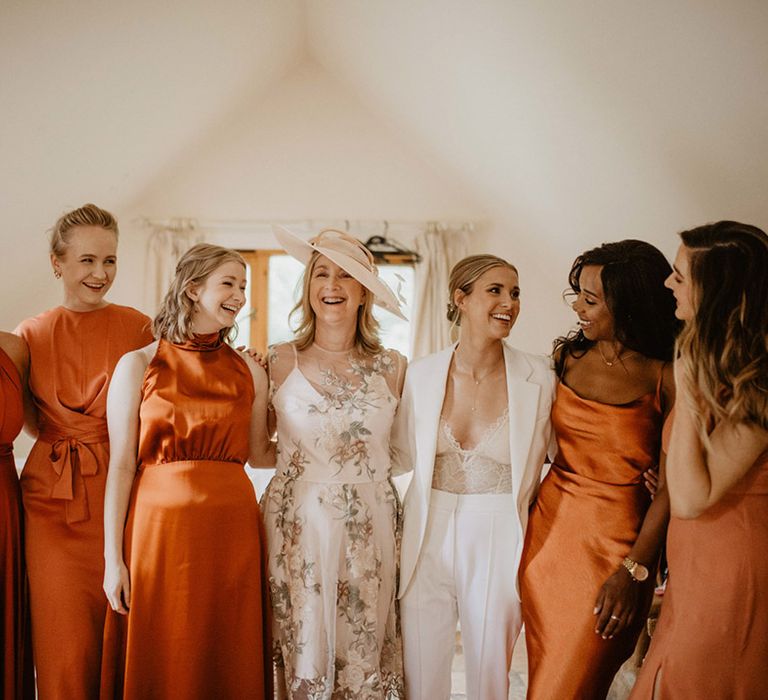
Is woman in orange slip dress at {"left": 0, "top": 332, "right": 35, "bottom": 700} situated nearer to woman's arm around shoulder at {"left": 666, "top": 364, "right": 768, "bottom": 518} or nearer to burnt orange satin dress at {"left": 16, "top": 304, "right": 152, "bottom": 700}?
burnt orange satin dress at {"left": 16, "top": 304, "right": 152, "bottom": 700}

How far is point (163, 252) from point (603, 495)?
4.23m

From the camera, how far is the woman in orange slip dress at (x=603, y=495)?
1.85m

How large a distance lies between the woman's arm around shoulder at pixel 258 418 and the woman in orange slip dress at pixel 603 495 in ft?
2.76

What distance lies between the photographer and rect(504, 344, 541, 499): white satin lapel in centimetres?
207

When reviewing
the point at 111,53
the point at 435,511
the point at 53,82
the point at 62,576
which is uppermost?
the point at 111,53

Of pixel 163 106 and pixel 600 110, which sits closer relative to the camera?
pixel 600 110

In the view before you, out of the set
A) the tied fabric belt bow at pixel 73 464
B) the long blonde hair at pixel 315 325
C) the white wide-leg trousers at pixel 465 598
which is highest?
the long blonde hair at pixel 315 325

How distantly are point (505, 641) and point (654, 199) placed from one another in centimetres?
200

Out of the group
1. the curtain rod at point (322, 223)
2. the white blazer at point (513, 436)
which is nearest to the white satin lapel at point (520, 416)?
the white blazer at point (513, 436)

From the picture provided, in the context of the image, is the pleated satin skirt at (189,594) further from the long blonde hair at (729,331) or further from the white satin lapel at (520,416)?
the long blonde hair at (729,331)

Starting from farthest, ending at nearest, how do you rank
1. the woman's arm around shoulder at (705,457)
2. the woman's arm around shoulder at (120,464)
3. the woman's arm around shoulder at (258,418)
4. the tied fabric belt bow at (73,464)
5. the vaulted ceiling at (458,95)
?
the vaulted ceiling at (458,95), the woman's arm around shoulder at (258,418), the tied fabric belt bow at (73,464), the woman's arm around shoulder at (120,464), the woman's arm around shoulder at (705,457)

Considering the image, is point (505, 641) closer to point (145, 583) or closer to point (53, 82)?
point (145, 583)

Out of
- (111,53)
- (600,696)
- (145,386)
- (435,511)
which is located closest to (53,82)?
(111,53)

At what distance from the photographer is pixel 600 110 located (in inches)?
114
